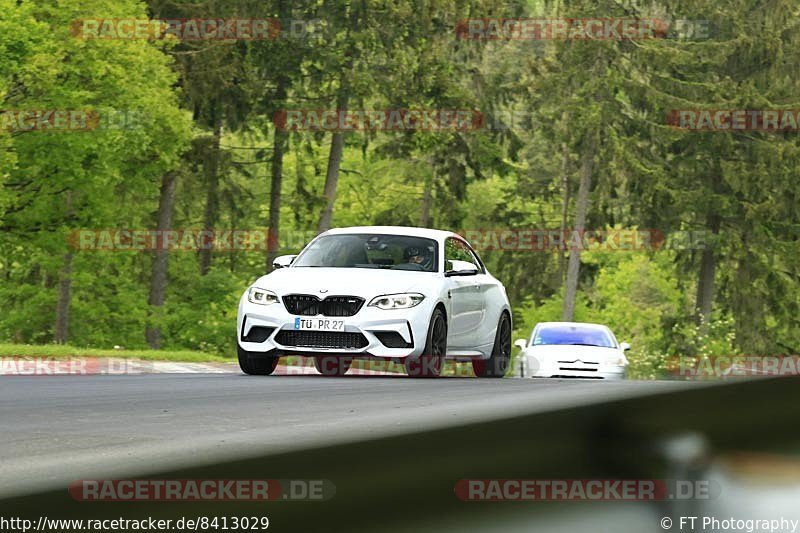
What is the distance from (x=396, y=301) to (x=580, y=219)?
37370mm

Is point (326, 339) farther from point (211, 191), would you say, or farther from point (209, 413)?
point (211, 191)

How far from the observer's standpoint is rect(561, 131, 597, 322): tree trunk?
50531 millimetres

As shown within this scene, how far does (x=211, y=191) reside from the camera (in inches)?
1912

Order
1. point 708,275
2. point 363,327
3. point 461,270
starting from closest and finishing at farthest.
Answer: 1. point 363,327
2. point 461,270
3. point 708,275

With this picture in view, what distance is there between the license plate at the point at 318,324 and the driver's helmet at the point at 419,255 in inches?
74.8

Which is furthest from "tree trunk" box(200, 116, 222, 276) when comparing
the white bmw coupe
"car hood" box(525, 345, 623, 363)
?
the white bmw coupe

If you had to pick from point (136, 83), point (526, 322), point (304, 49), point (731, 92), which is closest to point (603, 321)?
point (526, 322)

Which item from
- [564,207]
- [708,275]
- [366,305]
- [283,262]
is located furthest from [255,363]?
[564,207]

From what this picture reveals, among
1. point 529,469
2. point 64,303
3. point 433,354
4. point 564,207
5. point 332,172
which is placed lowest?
point 64,303

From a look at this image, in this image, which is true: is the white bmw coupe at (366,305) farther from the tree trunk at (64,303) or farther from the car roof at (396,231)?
the tree trunk at (64,303)

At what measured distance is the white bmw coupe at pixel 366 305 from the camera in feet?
47.1

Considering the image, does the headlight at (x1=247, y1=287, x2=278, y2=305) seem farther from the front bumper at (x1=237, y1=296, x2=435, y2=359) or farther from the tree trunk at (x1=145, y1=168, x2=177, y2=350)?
the tree trunk at (x1=145, y1=168, x2=177, y2=350)

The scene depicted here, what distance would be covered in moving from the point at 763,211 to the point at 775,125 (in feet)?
12.1

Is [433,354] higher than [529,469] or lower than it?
lower
